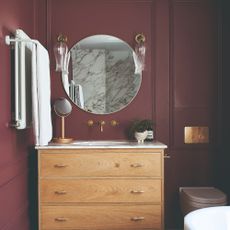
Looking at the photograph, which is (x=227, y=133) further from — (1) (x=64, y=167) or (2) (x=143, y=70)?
(1) (x=64, y=167)

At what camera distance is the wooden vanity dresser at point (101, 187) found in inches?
107

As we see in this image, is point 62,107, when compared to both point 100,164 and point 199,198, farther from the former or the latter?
point 199,198

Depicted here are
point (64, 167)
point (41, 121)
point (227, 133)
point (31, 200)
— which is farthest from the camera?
point (227, 133)

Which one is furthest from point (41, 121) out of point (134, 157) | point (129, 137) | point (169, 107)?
point (169, 107)

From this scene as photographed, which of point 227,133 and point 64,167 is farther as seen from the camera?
point 227,133

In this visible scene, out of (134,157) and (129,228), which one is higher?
(134,157)

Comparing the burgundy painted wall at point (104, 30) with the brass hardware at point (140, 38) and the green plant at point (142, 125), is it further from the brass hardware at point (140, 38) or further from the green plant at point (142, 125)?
the green plant at point (142, 125)

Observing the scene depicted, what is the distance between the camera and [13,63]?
2.34m

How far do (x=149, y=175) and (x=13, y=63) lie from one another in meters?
1.33

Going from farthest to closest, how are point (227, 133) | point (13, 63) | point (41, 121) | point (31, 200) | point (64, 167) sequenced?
point (227, 133)
point (31, 200)
point (64, 167)
point (41, 121)
point (13, 63)

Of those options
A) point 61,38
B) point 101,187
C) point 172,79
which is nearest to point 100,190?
point 101,187

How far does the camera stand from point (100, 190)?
274cm

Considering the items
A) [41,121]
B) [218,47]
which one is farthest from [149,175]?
[218,47]

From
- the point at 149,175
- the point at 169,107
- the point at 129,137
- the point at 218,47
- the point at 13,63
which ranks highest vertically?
the point at 218,47
